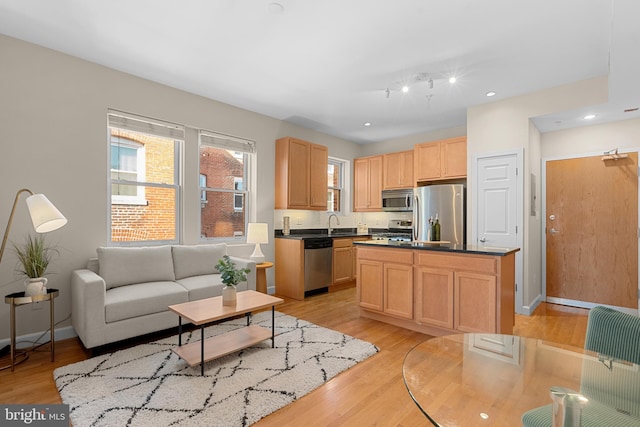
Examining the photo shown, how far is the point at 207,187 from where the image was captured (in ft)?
14.3

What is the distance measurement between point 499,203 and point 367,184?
2.70 meters

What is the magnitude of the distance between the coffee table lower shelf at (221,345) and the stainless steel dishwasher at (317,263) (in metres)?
1.75

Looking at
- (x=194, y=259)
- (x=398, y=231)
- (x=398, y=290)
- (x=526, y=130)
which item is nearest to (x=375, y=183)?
(x=398, y=231)

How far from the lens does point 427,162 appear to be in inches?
203

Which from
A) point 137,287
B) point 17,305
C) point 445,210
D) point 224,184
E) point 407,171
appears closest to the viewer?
point 17,305

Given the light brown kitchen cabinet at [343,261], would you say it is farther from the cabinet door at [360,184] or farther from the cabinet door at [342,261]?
the cabinet door at [360,184]

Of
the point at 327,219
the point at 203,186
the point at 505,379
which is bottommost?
the point at 505,379

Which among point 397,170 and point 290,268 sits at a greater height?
point 397,170

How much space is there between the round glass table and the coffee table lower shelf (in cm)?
Result: 165

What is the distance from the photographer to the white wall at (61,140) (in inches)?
110

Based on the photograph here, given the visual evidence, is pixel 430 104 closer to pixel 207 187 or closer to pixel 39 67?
pixel 207 187

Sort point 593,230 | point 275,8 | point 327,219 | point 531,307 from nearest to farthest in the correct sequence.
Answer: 1. point 275,8
2. point 531,307
3. point 593,230
4. point 327,219

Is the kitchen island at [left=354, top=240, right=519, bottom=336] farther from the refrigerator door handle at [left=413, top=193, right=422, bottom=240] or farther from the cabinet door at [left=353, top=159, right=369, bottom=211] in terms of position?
the cabinet door at [left=353, top=159, right=369, bottom=211]

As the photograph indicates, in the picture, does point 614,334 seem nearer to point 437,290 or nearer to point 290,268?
point 437,290
